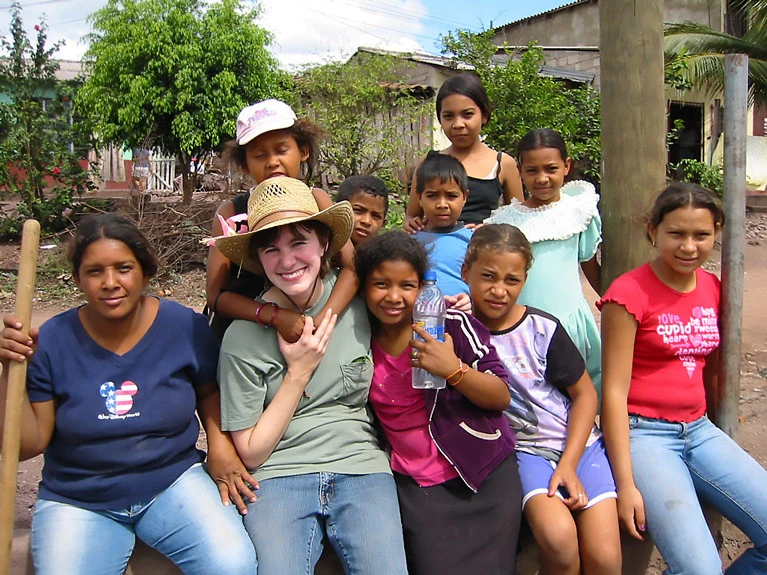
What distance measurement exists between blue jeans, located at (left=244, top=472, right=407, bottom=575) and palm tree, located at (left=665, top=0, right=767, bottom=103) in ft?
44.6

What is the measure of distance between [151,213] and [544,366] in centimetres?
795

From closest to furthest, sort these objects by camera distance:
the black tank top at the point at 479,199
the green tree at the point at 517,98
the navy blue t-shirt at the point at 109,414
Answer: the navy blue t-shirt at the point at 109,414
the black tank top at the point at 479,199
the green tree at the point at 517,98

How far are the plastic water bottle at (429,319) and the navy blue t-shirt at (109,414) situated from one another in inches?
31.0

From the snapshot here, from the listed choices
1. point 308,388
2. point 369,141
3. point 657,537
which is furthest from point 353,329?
point 369,141

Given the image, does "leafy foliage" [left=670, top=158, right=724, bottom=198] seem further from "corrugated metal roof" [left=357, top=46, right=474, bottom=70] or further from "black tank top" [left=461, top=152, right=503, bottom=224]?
"black tank top" [left=461, top=152, right=503, bottom=224]

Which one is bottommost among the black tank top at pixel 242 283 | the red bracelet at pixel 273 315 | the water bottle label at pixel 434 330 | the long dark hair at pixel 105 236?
the water bottle label at pixel 434 330

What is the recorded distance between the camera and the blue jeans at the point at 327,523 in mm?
2053

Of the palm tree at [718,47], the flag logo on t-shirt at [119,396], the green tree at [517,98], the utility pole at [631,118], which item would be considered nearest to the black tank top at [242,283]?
the flag logo on t-shirt at [119,396]

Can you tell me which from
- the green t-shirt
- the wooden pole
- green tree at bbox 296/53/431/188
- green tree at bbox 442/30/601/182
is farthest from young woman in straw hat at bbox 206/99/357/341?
green tree at bbox 296/53/431/188

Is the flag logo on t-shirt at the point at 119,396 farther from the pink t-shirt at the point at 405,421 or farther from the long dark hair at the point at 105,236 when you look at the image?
the pink t-shirt at the point at 405,421

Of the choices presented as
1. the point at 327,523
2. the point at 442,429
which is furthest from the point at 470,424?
the point at 327,523

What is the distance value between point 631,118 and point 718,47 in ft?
44.7

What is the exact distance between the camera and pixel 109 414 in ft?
6.98

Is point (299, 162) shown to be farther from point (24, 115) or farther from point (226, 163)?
point (24, 115)
